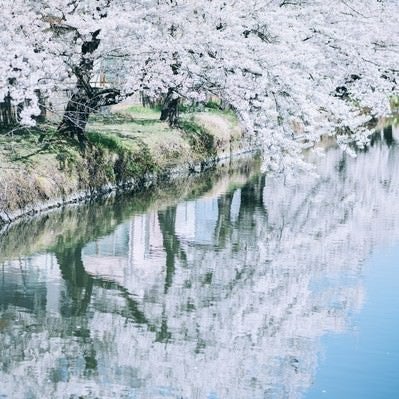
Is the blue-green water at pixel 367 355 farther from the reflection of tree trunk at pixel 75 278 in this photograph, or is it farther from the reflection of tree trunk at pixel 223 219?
the reflection of tree trunk at pixel 223 219

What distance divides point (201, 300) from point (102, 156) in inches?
324

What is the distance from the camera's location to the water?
379 inches

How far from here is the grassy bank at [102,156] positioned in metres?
17.2

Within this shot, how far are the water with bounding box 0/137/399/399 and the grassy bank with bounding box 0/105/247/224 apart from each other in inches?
21.5

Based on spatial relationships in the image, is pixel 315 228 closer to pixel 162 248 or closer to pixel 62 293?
pixel 162 248

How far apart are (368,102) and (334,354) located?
15213 millimetres

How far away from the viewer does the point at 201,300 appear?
42.0ft

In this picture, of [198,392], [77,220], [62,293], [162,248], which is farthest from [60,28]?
[198,392]

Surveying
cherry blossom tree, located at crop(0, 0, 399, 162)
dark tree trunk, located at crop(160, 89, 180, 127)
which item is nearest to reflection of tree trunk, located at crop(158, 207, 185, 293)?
cherry blossom tree, located at crop(0, 0, 399, 162)

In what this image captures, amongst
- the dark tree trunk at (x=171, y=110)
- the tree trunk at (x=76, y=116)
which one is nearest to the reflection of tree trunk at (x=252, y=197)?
the dark tree trunk at (x=171, y=110)

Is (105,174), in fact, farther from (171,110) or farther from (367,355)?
(367,355)

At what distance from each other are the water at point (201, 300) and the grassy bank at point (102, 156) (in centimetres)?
55

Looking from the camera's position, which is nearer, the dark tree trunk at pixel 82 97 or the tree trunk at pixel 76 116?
the dark tree trunk at pixel 82 97

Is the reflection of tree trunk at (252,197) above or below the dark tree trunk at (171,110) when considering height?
below
